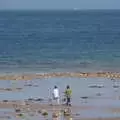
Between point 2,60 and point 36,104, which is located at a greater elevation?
point 2,60

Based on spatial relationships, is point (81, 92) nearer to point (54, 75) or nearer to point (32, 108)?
point (32, 108)

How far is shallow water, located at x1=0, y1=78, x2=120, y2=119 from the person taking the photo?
38875mm

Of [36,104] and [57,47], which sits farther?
[57,47]

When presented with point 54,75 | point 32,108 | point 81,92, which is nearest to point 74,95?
point 81,92

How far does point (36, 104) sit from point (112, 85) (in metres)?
8.61

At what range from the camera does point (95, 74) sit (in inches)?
2112

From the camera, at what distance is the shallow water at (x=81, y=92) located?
38.9 meters

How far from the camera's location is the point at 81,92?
43.7 meters

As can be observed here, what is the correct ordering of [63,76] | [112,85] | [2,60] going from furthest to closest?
[2,60] < [63,76] < [112,85]

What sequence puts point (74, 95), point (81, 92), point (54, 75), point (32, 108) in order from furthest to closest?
point (54, 75), point (81, 92), point (74, 95), point (32, 108)

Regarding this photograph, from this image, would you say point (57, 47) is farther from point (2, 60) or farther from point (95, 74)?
point (95, 74)

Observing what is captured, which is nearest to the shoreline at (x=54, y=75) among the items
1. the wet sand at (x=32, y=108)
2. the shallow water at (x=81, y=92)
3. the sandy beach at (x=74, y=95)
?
the sandy beach at (x=74, y=95)

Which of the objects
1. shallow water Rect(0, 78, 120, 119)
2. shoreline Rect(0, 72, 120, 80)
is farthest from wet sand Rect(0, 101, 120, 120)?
shoreline Rect(0, 72, 120, 80)

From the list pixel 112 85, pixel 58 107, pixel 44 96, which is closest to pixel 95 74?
pixel 112 85
